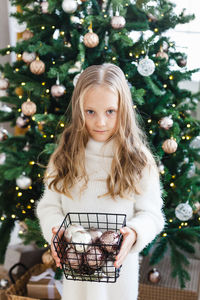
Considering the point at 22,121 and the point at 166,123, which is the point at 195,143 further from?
the point at 22,121

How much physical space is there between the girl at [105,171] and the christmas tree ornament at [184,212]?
0.49 m

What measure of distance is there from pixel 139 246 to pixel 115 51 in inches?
42.3

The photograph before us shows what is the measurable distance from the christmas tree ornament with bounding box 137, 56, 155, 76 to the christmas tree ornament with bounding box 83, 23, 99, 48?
230 millimetres

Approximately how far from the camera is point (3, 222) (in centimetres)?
198

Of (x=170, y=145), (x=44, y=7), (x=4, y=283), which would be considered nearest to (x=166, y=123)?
(x=170, y=145)

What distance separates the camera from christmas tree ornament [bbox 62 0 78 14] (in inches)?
65.1

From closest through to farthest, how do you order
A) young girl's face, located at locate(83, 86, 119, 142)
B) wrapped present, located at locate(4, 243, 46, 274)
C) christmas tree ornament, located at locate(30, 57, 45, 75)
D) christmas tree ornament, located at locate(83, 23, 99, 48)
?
young girl's face, located at locate(83, 86, 119, 142) < christmas tree ornament, located at locate(83, 23, 99, 48) < christmas tree ornament, located at locate(30, 57, 45, 75) < wrapped present, located at locate(4, 243, 46, 274)

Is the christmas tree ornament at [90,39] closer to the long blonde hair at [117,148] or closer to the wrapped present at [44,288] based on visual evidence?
the long blonde hair at [117,148]

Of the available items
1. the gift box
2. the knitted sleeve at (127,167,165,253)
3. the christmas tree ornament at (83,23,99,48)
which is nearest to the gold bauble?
the christmas tree ornament at (83,23,99,48)

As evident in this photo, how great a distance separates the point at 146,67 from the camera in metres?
1.67

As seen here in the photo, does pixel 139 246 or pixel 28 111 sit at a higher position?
pixel 28 111

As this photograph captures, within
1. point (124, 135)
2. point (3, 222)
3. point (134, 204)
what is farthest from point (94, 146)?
point (3, 222)

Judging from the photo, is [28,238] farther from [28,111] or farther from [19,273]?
[28,111]

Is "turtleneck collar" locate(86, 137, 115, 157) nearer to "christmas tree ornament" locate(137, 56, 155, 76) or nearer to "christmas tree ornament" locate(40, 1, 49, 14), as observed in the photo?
"christmas tree ornament" locate(137, 56, 155, 76)
